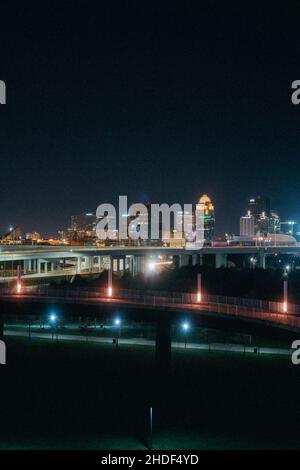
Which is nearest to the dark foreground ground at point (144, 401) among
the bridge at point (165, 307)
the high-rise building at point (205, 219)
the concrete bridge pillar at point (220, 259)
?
the bridge at point (165, 307)

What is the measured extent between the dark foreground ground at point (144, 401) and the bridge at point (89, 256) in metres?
27.9

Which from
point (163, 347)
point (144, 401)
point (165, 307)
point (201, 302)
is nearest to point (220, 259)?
point (201, 302)

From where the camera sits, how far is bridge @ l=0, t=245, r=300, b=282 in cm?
6738

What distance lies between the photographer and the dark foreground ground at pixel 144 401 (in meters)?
20.3

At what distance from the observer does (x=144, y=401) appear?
23891mm

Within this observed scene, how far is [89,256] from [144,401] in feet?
180

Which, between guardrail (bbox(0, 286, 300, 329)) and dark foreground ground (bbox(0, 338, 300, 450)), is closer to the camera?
dark foreground ground (bbox(0, 338, 300, 450))

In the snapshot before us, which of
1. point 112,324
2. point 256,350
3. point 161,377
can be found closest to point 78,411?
point 161,377

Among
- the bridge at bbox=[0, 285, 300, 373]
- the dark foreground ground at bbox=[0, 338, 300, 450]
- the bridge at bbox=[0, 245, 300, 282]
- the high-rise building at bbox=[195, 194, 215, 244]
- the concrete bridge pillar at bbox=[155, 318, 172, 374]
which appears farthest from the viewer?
the high-rise building at bbox=[195, 194, 215, 244]

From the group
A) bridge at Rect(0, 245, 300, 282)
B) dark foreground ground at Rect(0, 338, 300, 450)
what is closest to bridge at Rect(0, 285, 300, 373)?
dark foreground ground at Rect(0, 338, 300, 450)

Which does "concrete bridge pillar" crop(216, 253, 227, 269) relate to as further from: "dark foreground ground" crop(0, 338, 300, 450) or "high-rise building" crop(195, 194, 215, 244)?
"dark foreground ground" crop(0, 338, 300, 450)

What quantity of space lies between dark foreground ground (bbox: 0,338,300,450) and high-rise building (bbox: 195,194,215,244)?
111770mm

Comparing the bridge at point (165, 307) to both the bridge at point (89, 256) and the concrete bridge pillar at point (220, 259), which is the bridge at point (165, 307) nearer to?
the bridge at point (89, 256)

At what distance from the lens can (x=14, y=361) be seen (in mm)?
31688
